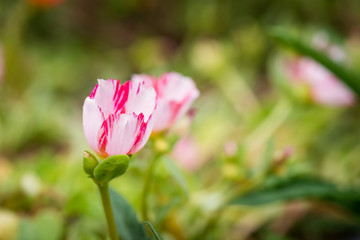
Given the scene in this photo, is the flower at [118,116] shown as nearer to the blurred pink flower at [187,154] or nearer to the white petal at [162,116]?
the white petal at [162,116]

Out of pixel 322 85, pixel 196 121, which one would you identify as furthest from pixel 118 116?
pixel 196 121

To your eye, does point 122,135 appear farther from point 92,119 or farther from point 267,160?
point 267,160

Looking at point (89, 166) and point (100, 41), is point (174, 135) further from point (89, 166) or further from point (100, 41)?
point (100, 41)

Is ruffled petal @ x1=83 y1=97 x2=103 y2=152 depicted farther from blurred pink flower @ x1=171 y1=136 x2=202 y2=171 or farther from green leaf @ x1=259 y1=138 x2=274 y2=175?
blurred pink flower @ x1=171 y1=136 x2=202 y2=171

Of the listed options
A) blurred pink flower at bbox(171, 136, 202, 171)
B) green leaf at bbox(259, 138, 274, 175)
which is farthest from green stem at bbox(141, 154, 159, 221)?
blurred pink flower at bbox(171, 136, 202, 171)

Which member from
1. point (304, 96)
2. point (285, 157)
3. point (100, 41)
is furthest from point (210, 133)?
point (100, 41)

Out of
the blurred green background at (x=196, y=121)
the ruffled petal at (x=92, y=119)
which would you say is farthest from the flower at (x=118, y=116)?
the blurred green background at (x=196, y=121)
